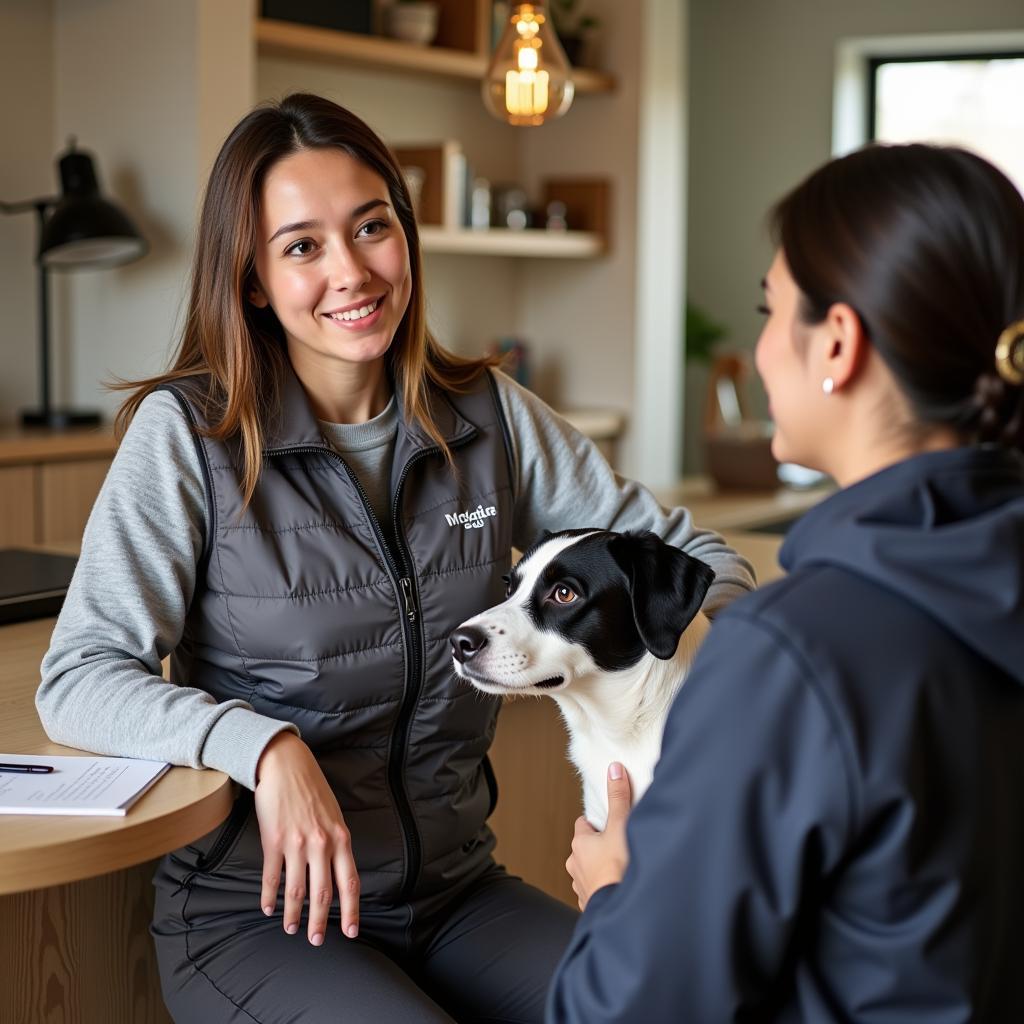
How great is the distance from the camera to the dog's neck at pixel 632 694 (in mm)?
1518

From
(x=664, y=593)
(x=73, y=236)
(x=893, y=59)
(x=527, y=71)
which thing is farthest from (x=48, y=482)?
(x=893, y=59)

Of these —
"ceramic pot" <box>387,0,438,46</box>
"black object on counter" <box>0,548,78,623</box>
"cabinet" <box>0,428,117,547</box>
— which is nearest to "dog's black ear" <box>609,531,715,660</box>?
"black object on counter" <box>0,548,78,623</box>

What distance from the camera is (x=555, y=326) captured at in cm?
532

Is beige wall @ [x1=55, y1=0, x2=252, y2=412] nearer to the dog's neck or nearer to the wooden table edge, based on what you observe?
the dog's neck

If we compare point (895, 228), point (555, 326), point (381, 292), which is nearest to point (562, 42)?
point (555, 326)

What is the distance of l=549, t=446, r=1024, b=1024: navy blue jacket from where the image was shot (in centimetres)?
83

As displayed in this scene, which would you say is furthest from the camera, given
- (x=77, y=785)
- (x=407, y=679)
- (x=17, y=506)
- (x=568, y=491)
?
(x=17, y=506)

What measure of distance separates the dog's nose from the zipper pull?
0.07m

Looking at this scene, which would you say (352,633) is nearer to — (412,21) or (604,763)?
(604,763)

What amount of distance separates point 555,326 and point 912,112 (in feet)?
6.40

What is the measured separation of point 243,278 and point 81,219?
2.07 m

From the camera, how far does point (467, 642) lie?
1.49 meters

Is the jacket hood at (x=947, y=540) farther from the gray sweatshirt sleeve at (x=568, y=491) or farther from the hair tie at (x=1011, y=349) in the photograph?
the gray sweatshirt sleeve at (x=568, y=491)

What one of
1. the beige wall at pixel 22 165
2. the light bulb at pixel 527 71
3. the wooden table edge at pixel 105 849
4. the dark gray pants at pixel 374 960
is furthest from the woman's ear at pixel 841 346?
the beige wall at pixel 22 165
